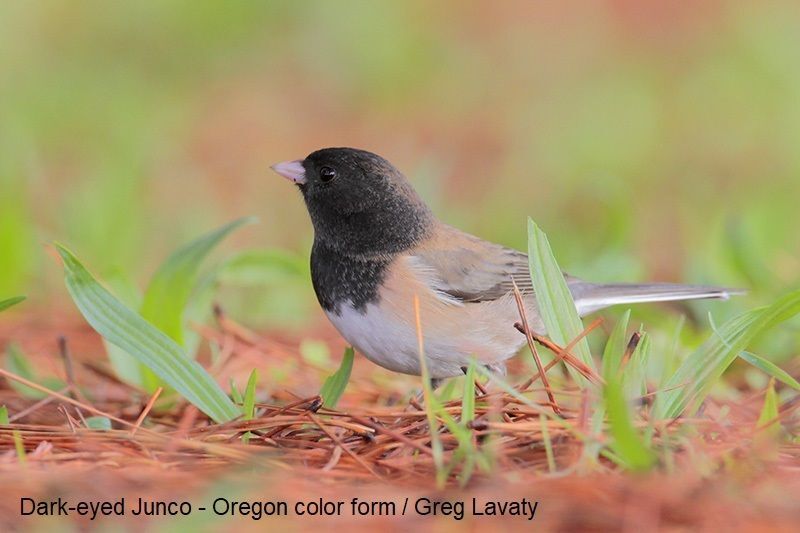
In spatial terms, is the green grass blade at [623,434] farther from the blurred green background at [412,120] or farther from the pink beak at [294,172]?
the blurred green background at [412,120]

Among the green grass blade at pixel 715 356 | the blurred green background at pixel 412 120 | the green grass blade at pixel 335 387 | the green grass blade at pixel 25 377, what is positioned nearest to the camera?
the green grass blade at pixel 715 356

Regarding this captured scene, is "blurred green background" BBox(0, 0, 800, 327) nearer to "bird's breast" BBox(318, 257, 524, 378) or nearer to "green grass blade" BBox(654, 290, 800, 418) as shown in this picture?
"bird's breast" BBox(318, 257, 524, 378)

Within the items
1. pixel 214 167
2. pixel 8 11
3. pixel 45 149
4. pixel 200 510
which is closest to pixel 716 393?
pixel 200 510

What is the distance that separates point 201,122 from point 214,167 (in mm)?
769

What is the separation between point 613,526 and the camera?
6.77ft

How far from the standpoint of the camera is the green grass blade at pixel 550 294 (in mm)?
2914

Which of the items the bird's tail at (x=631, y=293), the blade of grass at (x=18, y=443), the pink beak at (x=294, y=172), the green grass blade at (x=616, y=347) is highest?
the pink beak at (x=294, y=172)

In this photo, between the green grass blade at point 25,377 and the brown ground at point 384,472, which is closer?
the brown ground at point 384,472

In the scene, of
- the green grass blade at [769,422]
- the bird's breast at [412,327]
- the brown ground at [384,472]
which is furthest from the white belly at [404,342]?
the green grass blade at [769,422]

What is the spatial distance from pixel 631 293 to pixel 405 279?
990 mm

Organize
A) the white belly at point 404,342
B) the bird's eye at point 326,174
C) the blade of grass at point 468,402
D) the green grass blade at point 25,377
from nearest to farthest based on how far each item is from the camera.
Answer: the blade of grass at point 468,402 < the white belly at point 404,342 < the green grass blade at point 25,377 < the bird's eye at point 326,174

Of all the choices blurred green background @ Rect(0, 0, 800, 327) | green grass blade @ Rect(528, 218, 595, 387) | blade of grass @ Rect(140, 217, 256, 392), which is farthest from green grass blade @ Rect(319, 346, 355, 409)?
blurred green background @ Rect(0, 0, 800, 327)

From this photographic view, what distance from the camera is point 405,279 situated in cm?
333

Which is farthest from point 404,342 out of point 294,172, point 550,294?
point 294,172
